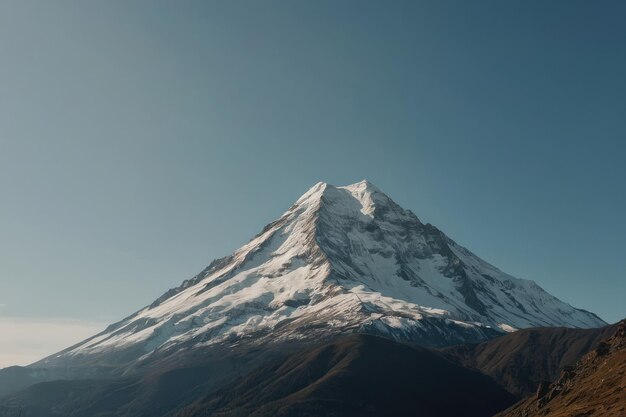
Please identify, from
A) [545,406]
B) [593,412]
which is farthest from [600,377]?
[593,412]

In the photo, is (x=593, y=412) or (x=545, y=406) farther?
(x=545, y=406)

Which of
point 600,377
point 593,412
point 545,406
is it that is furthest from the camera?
point 545,406

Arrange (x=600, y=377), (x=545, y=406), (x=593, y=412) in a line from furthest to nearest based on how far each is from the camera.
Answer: (x=545, y=406) < (x=600, y=377) < (x=593, y=412)

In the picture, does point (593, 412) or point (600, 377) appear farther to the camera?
point (600, 377)

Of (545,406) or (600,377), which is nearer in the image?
(600,377)

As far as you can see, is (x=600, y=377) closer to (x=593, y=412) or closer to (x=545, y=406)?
A: (x=545, y=406)
